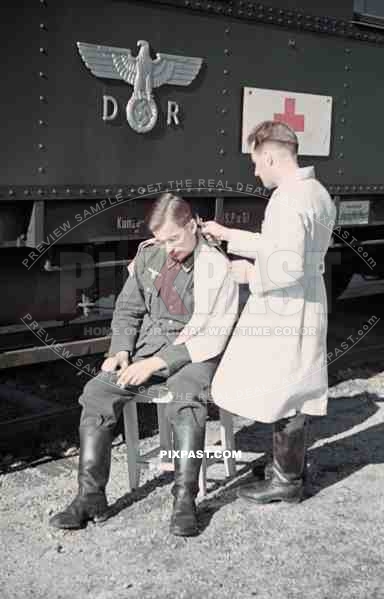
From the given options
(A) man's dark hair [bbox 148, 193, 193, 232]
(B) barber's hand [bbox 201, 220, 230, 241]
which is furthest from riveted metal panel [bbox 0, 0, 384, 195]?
(B) barber's hand [bbox 201, 220, 230, 241]

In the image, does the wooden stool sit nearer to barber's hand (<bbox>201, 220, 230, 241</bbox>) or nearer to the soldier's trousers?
the soldier's trousers

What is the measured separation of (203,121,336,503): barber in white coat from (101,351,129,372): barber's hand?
0.41 meters

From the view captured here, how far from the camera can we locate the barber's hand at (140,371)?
3543 mm

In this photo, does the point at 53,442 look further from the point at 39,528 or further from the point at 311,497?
the point at 311,497

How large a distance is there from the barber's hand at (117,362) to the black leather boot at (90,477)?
277 mm

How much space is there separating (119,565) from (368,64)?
3.58m

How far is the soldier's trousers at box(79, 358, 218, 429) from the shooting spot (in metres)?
3.55

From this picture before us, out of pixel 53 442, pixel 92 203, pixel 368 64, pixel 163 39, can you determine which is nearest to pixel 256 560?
pixel 53 442

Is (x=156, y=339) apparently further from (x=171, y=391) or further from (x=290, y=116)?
(x=290, y=116)

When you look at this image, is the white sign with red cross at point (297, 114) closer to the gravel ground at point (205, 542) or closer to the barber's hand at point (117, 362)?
the barber's hand at point (117, 362)

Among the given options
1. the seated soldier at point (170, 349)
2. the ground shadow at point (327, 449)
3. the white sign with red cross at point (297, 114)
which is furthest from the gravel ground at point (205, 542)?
the white sign with red cross at point (297, 114)

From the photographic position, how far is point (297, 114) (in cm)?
500

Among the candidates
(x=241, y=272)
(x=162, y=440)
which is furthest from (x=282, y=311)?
(x=162, y=440)

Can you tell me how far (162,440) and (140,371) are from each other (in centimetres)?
60
